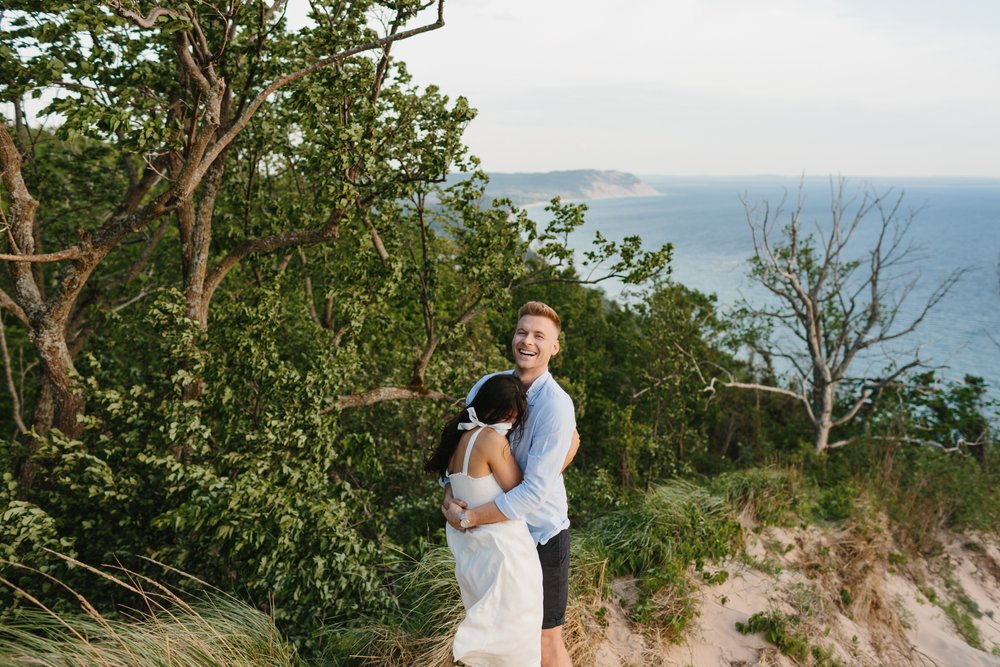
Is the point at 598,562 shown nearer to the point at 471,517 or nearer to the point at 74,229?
the point at 471,517

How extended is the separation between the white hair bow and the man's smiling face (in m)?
0.45

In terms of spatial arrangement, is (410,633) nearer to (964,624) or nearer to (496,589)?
(496,589)

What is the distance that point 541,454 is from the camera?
3.35 metres

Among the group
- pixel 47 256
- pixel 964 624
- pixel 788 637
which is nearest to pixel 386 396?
pixel 47 256

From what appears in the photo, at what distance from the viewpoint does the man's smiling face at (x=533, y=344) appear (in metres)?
3.70

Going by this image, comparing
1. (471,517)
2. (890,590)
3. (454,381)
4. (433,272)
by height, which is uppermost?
(433,272)

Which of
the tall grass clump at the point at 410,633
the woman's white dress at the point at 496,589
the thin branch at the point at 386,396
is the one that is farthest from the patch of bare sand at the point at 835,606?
the thin branch at the point at 386,396

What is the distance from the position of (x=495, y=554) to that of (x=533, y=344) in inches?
46.6

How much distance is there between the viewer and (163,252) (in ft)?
49.8

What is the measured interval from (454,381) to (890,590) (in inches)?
262

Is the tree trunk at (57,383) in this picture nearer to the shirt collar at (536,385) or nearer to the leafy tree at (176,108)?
the leafy tree at (176,108)

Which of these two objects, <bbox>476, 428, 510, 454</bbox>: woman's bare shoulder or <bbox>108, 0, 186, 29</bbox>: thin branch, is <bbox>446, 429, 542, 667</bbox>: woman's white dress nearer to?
<bbox>476, 428, 510, 454</bbox>: woman's bare shoulder

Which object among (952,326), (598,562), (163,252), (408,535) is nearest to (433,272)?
(408,535)

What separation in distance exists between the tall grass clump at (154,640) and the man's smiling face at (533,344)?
2.36m
